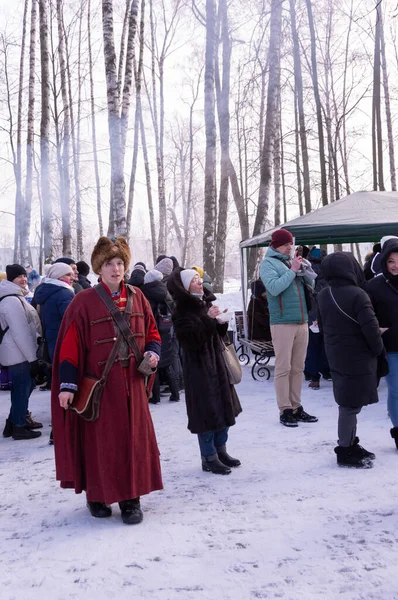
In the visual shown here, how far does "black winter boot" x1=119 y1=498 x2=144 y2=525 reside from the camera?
4.05 m

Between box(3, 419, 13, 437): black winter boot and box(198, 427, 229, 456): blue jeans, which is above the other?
box(198, 427, 229, 456): blue jeans

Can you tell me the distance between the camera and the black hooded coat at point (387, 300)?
513 centimetres

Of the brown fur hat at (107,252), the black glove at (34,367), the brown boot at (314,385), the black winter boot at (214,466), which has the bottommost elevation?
the black winter boot at (214,466)

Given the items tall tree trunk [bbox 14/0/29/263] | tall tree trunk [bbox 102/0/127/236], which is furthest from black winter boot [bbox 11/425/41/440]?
tall tree trunk [bbox 14/0/29/263]

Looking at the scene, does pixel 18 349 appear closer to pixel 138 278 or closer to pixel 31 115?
pixel 138 278

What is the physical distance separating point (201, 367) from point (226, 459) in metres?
0.86

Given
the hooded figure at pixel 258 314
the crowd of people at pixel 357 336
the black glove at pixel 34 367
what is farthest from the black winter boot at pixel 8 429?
the hooded figure at pixel 258 314

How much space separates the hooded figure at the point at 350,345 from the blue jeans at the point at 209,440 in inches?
36.8

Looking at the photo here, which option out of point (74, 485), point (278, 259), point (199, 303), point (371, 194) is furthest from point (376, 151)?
point (74, 485)

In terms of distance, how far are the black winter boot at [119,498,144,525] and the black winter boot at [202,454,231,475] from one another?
3.36 feet

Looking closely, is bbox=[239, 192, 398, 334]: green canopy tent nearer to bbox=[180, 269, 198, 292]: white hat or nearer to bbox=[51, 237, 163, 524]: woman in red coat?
bbox=[180, 269, 198, 292]: white hat

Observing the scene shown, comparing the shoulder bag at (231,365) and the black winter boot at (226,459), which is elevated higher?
the shoulder bag at (231,365)

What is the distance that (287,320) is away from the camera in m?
6.60

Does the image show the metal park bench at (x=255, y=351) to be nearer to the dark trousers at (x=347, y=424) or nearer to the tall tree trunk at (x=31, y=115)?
the dark trousers at (x=347, y=424)
